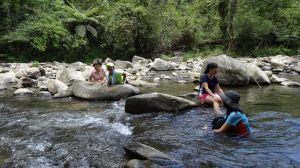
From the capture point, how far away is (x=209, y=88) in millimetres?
9164

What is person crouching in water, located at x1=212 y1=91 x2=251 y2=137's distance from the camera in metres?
6.53

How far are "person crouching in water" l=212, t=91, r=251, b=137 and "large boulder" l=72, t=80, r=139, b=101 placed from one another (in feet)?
14.5

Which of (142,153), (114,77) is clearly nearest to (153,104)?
(114,77)

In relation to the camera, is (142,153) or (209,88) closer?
(142,153)

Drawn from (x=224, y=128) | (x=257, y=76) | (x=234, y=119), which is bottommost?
(x=257, y=76)

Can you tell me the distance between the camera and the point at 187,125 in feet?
25.2

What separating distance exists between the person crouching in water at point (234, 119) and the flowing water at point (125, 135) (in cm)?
17

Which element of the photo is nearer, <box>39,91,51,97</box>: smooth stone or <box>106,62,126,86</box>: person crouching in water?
<box>106,62,126,86</box>: person crouching in water

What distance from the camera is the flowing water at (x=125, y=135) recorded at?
5.66 m

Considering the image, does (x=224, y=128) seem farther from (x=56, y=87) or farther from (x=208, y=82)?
(x=56, y=87)

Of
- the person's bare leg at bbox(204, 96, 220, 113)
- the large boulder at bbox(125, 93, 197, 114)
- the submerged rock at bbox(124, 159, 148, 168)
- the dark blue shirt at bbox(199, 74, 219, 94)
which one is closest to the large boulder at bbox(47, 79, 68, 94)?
the large boulder at bbox(125, 93, 197, 114)

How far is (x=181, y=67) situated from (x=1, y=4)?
10.6 meters

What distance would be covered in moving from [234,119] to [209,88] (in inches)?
105

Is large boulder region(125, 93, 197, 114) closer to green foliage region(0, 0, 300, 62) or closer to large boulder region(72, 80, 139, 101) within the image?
large boulder region(72, 80, 139, 101)
